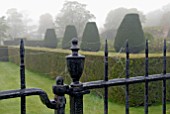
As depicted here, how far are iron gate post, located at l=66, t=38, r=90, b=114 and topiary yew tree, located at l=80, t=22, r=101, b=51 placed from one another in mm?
11456

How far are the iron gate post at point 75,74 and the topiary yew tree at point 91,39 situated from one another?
1146 centimetres

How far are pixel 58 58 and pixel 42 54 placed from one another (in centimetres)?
241

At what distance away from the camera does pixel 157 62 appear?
25.6ft

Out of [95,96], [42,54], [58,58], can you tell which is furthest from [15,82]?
[95,96]

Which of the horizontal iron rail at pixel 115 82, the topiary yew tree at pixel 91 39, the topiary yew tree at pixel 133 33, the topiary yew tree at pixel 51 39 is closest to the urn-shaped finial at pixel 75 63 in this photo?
the horizontal iron rail at pixel 115 82

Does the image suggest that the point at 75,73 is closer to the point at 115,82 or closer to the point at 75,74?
the point at 75,74

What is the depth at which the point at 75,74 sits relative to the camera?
1485 millimetres

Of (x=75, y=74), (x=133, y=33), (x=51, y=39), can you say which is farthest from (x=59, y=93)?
(x=51, y=39)

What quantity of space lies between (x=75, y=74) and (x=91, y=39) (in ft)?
39.0

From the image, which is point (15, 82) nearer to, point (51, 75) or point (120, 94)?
point (51, 75)

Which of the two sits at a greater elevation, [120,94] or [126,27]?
[126,27]

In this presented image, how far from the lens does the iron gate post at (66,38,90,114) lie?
1473 millimetres

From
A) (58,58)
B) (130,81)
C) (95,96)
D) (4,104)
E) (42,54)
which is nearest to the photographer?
(130,81)

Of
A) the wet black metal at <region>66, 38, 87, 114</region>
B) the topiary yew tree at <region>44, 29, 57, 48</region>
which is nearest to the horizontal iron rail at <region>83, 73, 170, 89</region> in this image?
the wet black metal at <region>66, 38, 87, 114</region>
